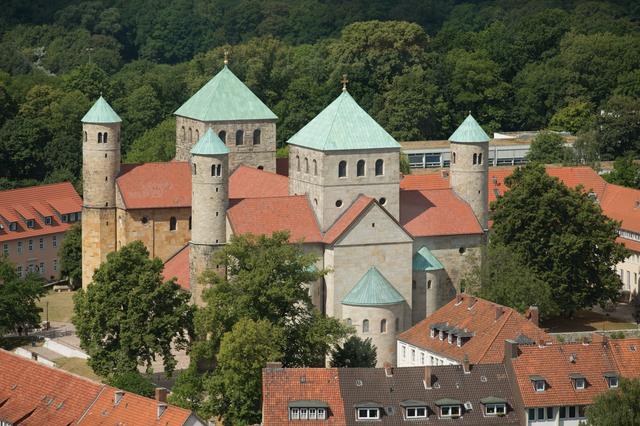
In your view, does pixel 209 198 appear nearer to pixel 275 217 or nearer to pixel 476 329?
pixel 275 217

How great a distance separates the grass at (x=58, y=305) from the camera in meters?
124

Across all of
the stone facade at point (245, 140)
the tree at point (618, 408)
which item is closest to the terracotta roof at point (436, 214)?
the stone facade at point (245, 140)

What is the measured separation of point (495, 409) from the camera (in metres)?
95.5

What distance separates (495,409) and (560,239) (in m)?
23.0

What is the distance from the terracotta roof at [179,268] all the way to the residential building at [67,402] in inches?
519

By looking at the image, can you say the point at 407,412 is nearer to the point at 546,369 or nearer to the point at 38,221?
the point at 546,369

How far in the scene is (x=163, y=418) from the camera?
92.5m

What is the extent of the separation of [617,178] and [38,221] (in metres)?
37.0

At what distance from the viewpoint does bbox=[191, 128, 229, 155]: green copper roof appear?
4377 inches

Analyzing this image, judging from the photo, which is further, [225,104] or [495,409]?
[225,104]

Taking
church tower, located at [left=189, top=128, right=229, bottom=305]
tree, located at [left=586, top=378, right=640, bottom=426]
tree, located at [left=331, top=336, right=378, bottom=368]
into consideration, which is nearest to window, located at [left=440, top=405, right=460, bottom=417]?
tree, located at [left=586, top=378, right=640, bottom=426]

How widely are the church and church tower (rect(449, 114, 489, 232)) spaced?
51 mm

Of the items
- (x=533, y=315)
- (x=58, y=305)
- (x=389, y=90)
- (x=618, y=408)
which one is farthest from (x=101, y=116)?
(x=389, y=90)

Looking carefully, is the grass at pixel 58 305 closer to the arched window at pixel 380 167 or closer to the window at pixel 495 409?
the arched window at pixel 380 167
